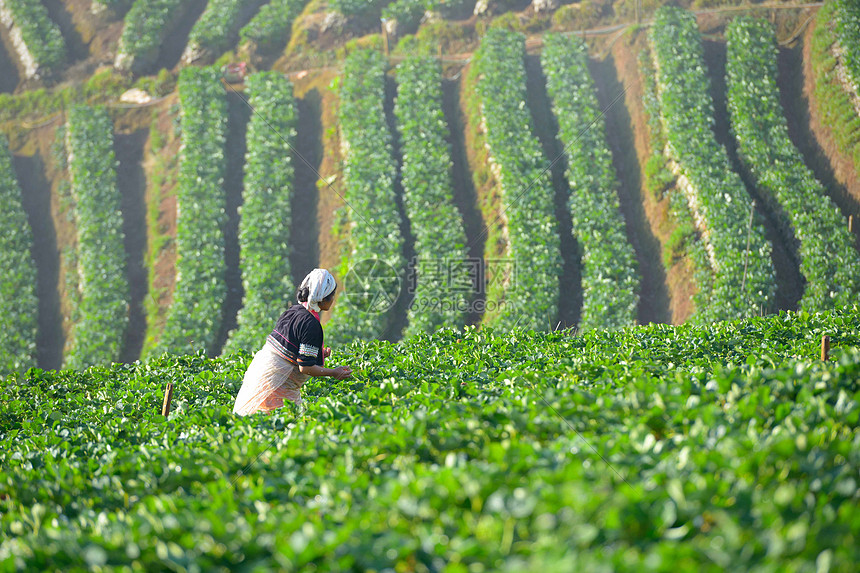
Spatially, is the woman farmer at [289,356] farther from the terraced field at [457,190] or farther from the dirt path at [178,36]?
the dirt path at [178,36]

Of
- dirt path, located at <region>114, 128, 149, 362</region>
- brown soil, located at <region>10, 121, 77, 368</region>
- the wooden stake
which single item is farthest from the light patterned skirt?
brown soil, located at <region>10, 121, 77, 368</region>

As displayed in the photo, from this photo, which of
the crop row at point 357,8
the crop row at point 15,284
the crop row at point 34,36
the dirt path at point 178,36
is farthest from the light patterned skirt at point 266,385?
the crop row at point 34,36

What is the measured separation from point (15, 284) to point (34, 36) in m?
14.2

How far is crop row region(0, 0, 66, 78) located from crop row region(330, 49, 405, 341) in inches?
558

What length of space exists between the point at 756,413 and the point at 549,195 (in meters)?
14.4

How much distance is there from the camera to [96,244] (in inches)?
833

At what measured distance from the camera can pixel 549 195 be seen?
59.8 feet

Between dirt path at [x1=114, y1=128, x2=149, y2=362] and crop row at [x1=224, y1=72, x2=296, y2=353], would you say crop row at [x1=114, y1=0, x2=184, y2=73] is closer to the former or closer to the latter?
dirt path at [x1=114, y1=128, x2=149, y2=362]

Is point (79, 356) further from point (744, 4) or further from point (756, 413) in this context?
point (744, 4)

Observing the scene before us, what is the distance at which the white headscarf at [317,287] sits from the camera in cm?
713

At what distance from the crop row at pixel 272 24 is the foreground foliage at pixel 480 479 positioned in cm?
2269

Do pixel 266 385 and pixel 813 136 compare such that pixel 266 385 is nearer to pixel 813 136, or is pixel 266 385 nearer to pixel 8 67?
pixel 813 136

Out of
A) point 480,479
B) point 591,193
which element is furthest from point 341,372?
point 591,193

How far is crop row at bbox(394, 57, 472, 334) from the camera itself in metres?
17.1
